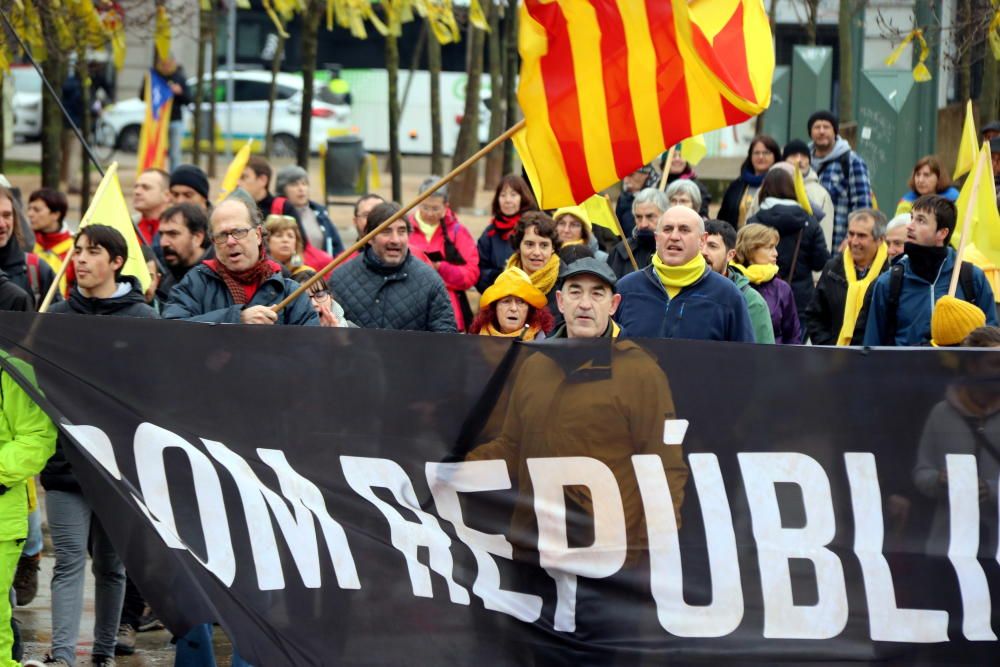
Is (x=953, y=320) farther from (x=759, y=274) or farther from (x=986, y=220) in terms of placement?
(x=759, y=274)

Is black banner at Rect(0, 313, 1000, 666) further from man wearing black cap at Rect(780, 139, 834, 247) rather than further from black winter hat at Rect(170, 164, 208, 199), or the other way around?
man wearing black cap at Rect(780, 139, 834, 247)

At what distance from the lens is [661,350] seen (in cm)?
568

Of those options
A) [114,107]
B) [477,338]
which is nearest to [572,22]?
[477,338]

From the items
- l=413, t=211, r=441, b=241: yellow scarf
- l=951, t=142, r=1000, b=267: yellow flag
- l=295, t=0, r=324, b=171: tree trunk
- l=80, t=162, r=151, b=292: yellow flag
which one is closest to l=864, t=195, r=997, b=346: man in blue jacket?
l=951, t=142, r=1000, b=267: yellow flag

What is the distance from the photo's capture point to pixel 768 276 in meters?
9.12

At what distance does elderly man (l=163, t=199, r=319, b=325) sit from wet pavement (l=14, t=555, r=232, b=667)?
152 cm

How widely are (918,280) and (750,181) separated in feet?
14.0

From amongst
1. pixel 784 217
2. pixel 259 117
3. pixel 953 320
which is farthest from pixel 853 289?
pixel 259 117

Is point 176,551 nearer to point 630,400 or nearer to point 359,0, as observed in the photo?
point 630,400

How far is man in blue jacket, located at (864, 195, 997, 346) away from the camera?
26.5 feet

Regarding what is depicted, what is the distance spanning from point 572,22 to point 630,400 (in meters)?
1.50

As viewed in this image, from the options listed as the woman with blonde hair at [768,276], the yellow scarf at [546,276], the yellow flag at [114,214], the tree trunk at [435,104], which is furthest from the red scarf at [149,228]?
the tree trunk at [435,104]

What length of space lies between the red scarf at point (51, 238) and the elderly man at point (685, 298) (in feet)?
13.6

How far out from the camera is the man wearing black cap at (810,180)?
1207 cm
